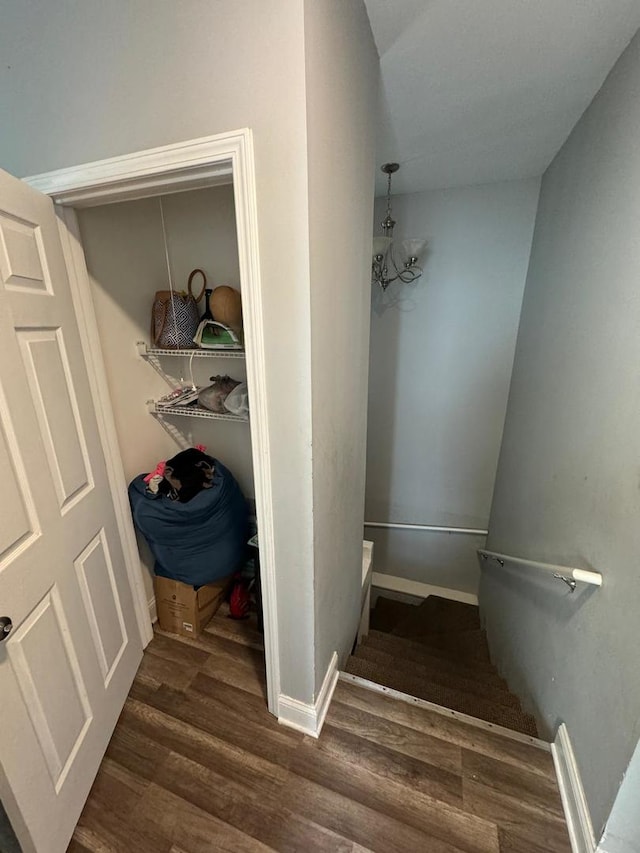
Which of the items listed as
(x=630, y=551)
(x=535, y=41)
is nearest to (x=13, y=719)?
(x=630, y=551)

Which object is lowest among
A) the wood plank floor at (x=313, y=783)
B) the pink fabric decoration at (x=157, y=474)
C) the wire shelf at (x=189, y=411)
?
the wood plank floor at (x=313, y=783)

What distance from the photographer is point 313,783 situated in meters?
1.21

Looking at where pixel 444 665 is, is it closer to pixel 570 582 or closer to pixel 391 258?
pixel 570 582

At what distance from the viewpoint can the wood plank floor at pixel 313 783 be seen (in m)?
1.08

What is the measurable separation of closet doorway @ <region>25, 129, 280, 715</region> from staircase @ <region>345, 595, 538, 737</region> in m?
0.70

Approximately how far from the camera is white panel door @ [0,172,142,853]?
91 cm

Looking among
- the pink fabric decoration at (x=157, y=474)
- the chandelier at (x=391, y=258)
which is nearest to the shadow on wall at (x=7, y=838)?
the pink fabric decoration at (x=157, y=474)

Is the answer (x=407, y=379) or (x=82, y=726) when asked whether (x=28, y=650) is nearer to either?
(x=82, y=726)

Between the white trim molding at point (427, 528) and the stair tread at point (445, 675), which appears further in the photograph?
the white trim molding at point (427, 528)

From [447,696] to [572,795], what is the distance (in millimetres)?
563

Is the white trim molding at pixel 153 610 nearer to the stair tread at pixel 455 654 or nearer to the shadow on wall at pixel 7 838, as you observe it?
the shadow on wall at pixel 7 838

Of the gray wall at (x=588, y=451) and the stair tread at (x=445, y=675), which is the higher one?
the gray wall at (x=588, y=451)

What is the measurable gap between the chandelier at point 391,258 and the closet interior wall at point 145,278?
3.38 ft

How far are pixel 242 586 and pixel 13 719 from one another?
45.3 inches
